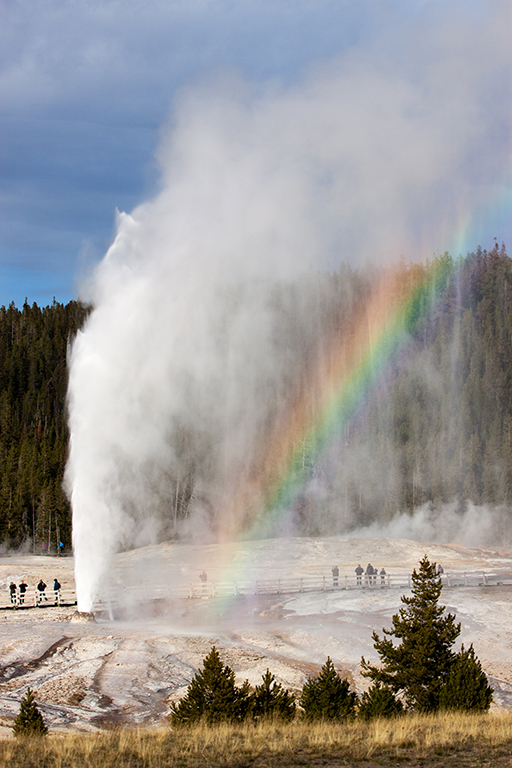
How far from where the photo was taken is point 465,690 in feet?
42.6

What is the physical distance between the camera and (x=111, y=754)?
9.90 m

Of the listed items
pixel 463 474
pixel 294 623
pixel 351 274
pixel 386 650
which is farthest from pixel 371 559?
pixel 351 274

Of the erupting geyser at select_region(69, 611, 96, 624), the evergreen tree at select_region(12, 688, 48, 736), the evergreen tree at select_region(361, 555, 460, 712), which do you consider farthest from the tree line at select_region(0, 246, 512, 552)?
the evergreen tree at select_region(12, 688, 48, 736)

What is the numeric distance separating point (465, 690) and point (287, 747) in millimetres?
4143

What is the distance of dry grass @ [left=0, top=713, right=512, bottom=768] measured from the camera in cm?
972

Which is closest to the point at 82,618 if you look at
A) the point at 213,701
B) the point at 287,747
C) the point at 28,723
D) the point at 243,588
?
the point at 243,588

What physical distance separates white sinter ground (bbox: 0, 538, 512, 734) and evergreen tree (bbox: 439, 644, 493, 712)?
515cm

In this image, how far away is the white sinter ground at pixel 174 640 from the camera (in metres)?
17.5

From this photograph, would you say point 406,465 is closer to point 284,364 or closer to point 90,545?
point 284,364

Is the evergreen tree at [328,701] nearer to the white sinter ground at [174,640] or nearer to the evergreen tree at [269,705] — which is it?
the evergreen tree at [269,705]

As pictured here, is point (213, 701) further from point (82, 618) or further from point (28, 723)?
point (82, 618)

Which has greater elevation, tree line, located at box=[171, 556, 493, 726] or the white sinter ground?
tree line, located at box=[171, 556, 493, 726]

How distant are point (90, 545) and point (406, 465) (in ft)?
197

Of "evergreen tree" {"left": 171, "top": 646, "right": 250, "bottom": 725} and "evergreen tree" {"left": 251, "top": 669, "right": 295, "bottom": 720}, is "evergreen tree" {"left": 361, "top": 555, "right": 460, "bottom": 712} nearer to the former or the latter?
"evergreen tree" {"left": 251, "top": 669, "right": 295, "bottom": 720}
